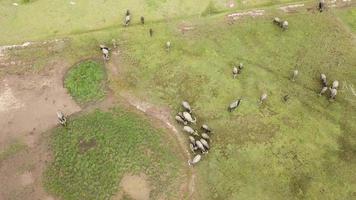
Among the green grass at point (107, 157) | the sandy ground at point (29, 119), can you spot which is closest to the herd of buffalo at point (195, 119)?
the green grass at point (107, 157)

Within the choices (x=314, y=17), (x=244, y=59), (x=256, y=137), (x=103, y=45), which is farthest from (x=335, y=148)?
(x=103, y=45)

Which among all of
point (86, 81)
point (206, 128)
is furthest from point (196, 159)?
point (86, 81)

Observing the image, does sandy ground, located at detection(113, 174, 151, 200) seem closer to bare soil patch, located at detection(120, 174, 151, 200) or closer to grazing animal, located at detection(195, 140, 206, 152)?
bare soil patch, located at detection(120, 174, 151, 200)

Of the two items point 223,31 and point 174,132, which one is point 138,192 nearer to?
point 174,132

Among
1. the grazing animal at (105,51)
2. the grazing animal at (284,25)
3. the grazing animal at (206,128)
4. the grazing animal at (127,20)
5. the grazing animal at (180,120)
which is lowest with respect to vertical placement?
the grazing animal at (206,128)

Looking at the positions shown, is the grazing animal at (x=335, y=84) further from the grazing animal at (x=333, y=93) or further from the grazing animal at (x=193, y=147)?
the grazing animal at (x=193, y=147)

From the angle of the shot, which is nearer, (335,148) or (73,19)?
(335,148)

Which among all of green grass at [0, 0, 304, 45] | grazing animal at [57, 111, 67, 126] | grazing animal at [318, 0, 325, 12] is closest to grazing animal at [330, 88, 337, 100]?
grazing animal at [318, 0, 325, 12]
